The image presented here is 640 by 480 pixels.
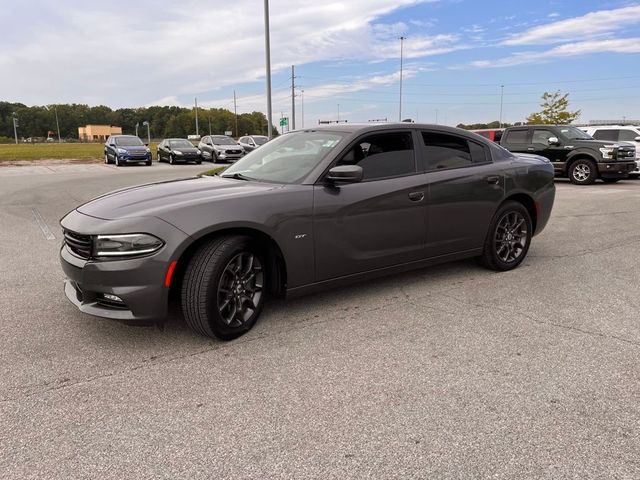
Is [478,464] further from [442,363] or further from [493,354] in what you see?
[493,354]

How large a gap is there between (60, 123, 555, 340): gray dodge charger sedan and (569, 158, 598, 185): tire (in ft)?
36.7

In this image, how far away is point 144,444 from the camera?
243cm

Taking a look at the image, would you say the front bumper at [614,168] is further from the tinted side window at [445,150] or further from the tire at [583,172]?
the tinted side window at [445,150]

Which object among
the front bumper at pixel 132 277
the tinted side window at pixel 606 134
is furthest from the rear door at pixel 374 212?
the tinted side window at pixel 606 134

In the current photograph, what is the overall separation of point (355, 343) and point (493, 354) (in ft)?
3.08

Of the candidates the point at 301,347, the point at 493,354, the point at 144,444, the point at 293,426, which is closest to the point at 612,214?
the point at 493,354

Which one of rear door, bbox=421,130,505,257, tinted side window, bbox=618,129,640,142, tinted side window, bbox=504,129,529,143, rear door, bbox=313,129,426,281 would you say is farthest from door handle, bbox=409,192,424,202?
tinted side window, bbox=618,129,640,142

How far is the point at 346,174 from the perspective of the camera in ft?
12.6

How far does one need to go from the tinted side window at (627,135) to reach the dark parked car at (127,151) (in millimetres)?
22189

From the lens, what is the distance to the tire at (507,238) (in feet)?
17.3

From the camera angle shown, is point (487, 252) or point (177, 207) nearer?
point (177, 207)

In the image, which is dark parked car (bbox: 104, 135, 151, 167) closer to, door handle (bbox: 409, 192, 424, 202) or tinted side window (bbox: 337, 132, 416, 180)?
tinted side window (bbox: 337, 132, 416, 180)

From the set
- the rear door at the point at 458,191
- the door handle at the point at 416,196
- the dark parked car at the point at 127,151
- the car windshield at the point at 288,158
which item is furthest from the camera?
the dark parked car at the point at 127,151

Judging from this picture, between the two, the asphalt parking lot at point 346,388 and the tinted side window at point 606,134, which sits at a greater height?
the tinted side window at point 606,134
